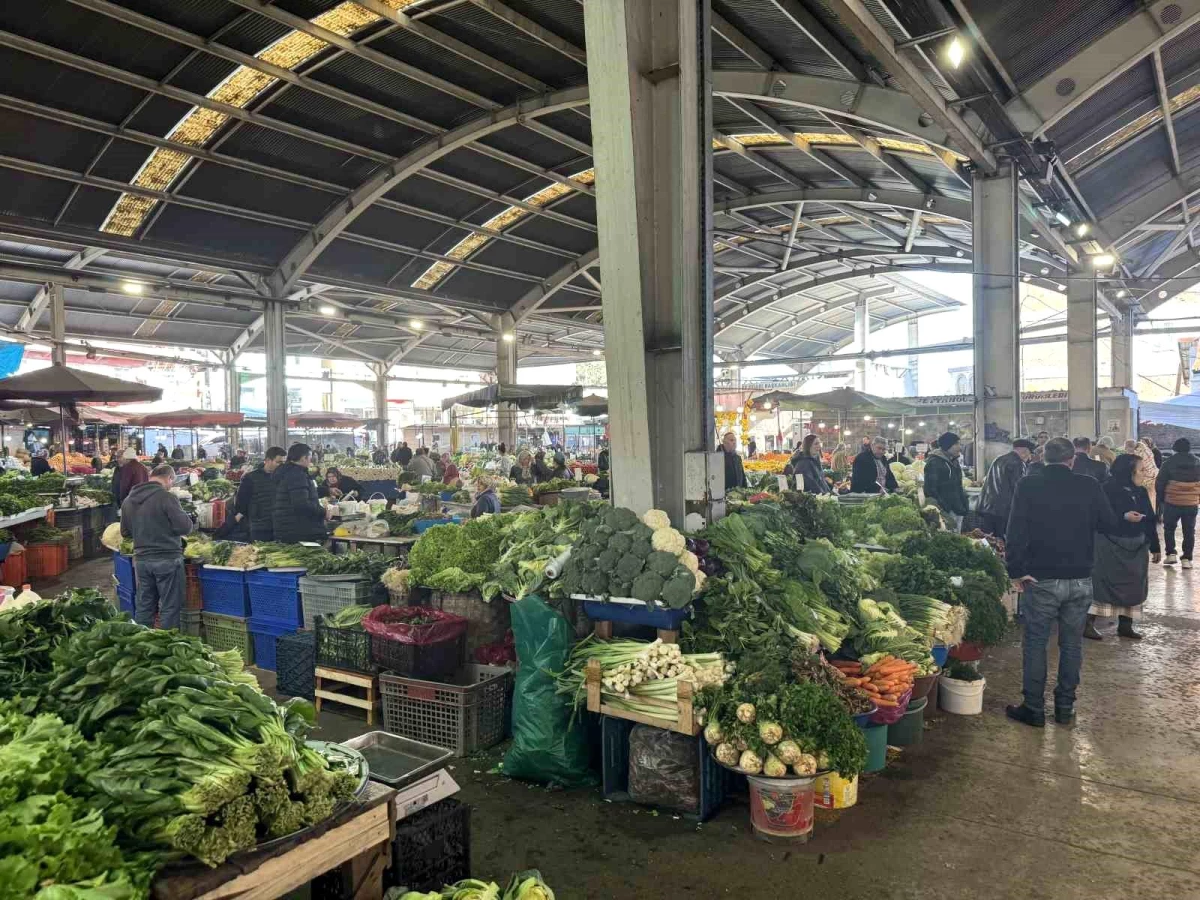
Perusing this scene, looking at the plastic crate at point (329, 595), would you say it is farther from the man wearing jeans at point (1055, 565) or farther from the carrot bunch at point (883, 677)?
the man wearing jeans at point (1055, 565)

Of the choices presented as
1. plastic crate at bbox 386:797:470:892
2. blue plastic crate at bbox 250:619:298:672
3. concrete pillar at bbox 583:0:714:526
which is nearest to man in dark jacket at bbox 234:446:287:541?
blue plastic crate at bbox 250:619:298:672

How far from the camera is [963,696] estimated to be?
518 centimetres

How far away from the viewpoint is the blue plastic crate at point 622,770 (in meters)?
3.83

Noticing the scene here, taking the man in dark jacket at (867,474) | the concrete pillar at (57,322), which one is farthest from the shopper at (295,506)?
the concrete pillar at (57,322)

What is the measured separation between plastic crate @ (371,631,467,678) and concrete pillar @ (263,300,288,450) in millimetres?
13645

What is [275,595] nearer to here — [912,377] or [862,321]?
[862,321]

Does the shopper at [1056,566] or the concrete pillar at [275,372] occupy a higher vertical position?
the concrete pillar at [275,372]

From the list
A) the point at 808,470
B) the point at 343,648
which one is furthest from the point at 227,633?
the point at 808,470

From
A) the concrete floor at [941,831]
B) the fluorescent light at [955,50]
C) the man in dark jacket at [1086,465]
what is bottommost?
the concrete floor at [941,831]

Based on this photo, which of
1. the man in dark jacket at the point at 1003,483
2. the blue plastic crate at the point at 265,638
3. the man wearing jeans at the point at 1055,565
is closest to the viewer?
the man wearing jeans at the point at 1055,565

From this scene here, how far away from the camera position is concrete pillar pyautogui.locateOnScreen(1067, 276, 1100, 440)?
1669 centimetres

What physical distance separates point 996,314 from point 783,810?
9.42 m

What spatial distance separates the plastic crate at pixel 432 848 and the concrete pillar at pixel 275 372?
1577cm

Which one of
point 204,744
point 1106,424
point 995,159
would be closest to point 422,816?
point 204,744
